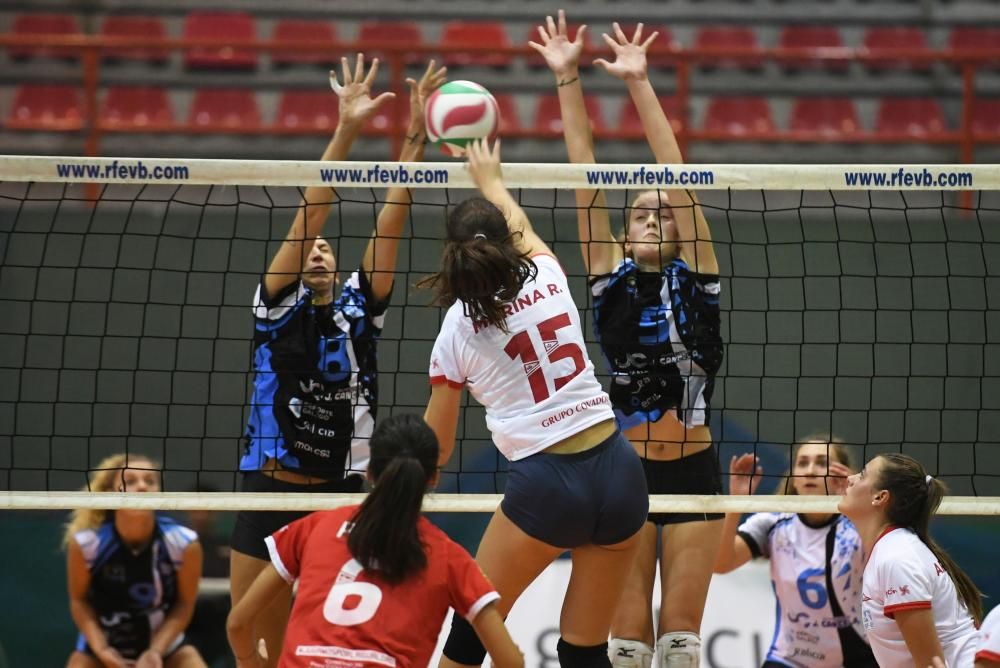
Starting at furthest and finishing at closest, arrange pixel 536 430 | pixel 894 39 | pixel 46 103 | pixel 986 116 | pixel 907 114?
pixel 894 39, pixel 907 114, pixel 46 103, pixel 986 116, pixel 536 430

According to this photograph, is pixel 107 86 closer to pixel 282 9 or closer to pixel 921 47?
pixel 282 9

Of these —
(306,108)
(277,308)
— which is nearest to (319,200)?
(277,308)

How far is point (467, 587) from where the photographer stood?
3.62 metres

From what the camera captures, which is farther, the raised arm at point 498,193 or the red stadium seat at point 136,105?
the red stadium seat at point 136,105

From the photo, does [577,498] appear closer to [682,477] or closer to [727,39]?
[682,477]

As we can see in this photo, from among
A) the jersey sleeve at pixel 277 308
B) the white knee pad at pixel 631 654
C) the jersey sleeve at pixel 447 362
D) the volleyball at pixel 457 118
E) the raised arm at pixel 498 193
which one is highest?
the volleyball at pixel 457 118

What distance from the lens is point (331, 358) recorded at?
545 centimetres

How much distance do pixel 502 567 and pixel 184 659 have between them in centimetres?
379

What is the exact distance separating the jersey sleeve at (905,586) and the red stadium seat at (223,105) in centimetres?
923

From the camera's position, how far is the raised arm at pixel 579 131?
207 inches

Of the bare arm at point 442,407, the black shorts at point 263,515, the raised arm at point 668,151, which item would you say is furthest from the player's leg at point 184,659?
the raised arm at point 668,151

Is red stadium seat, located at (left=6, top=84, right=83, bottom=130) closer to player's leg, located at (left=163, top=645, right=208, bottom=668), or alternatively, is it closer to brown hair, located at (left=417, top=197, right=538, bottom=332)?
player's leg, located at (left=163, top=645, right=208, bottom=668)

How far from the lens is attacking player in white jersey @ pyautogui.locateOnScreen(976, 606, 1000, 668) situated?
3814 mm

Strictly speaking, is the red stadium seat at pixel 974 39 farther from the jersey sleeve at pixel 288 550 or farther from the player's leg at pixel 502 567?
the jersey sleeve at pixel 288 550
